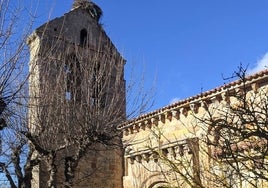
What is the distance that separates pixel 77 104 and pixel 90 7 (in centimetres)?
790

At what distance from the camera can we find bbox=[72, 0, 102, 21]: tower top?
20188 mm

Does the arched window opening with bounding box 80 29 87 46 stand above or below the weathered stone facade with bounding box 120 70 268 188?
above

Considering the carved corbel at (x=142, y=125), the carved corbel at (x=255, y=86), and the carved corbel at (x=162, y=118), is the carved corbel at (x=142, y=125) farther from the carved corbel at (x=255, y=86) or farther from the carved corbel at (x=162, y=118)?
the carved corbel at (x=255, y=86)

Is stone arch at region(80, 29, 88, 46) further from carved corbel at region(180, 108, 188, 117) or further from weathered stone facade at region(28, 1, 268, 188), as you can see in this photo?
carved corbel at region(180, 108, 188, 117)

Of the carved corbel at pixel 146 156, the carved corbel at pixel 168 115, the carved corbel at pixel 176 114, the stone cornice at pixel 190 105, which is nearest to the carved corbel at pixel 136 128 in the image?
the stone cornice at pixel 190 105

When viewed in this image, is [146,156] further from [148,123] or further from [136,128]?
[136,128]

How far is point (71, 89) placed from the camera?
15094 millimetres

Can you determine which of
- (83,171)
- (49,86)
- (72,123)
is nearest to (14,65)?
(72,123)

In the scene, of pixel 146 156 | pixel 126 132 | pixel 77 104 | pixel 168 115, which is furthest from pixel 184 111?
pixel 77 104

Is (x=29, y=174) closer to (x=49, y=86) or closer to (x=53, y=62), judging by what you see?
(x=49, y=86)

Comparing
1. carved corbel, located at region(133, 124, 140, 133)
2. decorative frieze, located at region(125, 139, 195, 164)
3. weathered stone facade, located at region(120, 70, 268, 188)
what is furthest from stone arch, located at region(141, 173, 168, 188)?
carved corbel, located at region(133, 124, 140, 133)

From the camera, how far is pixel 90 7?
20.5m

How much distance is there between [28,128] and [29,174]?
1781 millimetres

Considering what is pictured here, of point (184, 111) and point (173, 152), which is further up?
point (184, 111)
